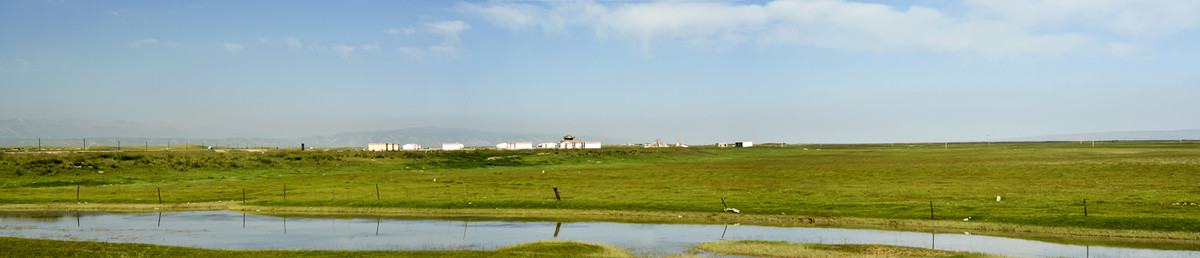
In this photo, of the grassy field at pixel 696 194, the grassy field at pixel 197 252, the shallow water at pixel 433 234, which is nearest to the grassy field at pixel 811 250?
the shallow water at pixel 433 234

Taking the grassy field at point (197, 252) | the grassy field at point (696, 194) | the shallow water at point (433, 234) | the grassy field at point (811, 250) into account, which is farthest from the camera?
Result: the grassy field at point (696, 194)

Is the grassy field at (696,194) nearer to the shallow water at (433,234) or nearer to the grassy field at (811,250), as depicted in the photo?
the shallow water at (433,234)

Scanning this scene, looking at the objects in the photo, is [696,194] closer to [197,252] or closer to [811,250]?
[811,250]

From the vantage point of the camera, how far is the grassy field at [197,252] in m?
27.0

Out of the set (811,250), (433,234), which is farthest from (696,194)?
(811,250)

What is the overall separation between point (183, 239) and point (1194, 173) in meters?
92.5

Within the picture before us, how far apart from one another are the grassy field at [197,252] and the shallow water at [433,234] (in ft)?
Result: 10.1

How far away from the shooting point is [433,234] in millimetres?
A: 38375

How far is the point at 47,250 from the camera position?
27312 millimetres

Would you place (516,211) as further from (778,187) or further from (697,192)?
(778,187)

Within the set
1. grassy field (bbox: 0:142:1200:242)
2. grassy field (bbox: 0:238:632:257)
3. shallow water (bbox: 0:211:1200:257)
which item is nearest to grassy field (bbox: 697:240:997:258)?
shallow water (bbox: 0:211:1200:257)

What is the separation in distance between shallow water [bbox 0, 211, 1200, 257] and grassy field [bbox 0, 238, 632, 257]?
3.07 meters

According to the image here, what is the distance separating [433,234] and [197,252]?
12.2 m

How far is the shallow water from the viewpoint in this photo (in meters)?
32.9
